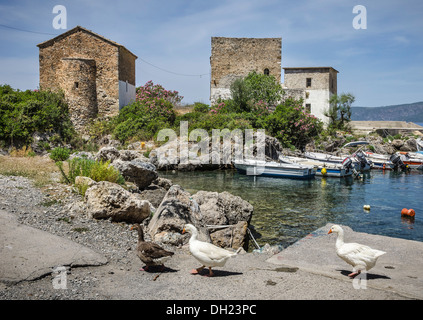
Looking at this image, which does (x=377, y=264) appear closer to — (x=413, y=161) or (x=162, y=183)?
(x=162, y=183)

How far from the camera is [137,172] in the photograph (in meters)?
13.0

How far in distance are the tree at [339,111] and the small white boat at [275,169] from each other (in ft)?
60.1

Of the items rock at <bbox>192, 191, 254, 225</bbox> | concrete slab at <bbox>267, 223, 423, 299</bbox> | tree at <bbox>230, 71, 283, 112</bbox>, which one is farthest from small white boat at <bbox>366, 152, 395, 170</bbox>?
concrete slab at <bbox>267, 223, 423, 299</bbox>

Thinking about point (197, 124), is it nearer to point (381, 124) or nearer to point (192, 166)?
point (192, 166)

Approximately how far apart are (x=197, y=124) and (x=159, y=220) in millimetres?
23845

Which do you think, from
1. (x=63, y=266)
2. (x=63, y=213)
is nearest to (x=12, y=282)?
(x=63, y=266)

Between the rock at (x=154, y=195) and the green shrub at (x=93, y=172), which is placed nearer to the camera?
the green shrub at (x=93, y=172)

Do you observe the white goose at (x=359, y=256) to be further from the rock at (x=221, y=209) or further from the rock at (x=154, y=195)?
the rock at (x=154, y=195)

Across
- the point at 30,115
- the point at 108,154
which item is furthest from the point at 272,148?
the point at 30,115

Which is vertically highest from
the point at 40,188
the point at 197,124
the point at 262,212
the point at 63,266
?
the point at 197,124

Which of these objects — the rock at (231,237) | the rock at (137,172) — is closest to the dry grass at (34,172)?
the rock at (137,172)

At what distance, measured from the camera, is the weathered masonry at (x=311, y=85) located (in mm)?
41000

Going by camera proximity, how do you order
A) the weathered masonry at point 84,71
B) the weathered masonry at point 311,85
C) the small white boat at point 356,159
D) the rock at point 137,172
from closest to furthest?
the rock at point 137,172, the small white boat at point 356,159, the weathered masonry at point 84,71, the weathered masonry at point 311,85
